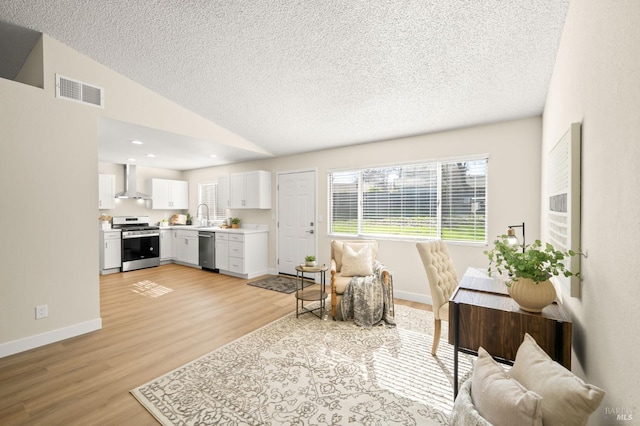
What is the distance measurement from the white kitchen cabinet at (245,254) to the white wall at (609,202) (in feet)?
15.6

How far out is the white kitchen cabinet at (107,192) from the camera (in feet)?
19.4

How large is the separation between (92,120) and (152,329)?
2.41m

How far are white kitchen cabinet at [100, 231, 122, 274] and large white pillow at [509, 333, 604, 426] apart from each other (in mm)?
6801

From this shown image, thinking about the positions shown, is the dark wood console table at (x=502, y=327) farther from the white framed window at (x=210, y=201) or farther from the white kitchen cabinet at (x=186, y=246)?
the white framed window at (x=210, y=201)

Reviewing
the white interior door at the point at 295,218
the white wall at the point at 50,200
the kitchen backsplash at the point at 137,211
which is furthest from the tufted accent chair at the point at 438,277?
the kitchen backsplash at the point at 137,211

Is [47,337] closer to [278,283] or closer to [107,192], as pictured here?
[278,283]

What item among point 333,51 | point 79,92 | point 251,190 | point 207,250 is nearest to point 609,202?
point 333,51

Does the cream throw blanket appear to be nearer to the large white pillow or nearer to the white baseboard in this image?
the large white pillow

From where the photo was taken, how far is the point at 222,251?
5684 mm

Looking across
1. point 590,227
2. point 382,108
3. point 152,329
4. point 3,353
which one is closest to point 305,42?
point 382,108

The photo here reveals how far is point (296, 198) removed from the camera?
5.37 m

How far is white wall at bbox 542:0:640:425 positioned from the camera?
33.5 inches

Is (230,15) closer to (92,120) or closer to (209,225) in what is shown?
(92,120)

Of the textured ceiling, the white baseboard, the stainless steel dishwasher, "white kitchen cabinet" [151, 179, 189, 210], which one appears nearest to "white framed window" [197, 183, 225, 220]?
"white kitchen cabinet" [151, 179, 189, 210]
